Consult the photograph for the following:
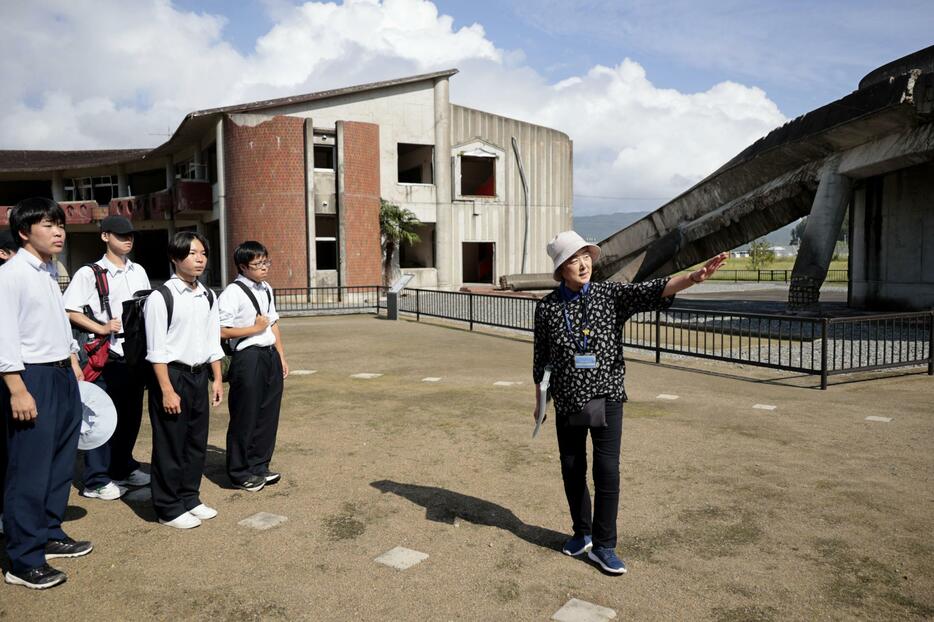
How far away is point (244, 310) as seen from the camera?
5039mm

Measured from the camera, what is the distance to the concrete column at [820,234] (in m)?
15.8

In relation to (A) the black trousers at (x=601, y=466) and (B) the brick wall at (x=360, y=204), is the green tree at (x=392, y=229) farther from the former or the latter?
(A) the black trousers at (x=601, y=466)

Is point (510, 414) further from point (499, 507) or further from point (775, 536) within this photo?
point (775, 536)

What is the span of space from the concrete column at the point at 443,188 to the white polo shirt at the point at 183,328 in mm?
27069

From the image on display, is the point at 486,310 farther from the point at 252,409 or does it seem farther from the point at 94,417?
the point at 94,417

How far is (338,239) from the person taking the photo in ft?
89.3

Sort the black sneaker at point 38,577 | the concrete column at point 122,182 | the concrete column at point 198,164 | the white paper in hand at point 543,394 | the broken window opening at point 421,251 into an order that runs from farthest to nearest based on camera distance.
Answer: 1. the concrete column at point 122,182
2. the broken window opening at point 421,251
3. the concrete column at point 198,164
4. the white paper in hand at point 543,394
5. the black sneaker at point 38,577

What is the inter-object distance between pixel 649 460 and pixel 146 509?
3952 mm

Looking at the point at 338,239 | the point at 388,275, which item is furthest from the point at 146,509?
the point at 388,275

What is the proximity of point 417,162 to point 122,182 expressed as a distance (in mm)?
18064

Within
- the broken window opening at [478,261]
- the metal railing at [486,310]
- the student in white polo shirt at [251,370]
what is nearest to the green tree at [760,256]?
the broken window opening at [478,261]

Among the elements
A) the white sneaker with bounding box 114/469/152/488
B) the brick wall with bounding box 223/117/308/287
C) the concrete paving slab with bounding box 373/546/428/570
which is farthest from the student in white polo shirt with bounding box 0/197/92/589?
the brick wall with bounding box 223/117/308/287

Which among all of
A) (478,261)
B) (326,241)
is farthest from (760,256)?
(326,241)

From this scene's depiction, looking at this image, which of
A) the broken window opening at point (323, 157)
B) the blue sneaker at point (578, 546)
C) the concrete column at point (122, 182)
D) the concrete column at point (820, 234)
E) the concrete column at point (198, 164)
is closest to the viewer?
the blue sneaker at point (578, 546)
